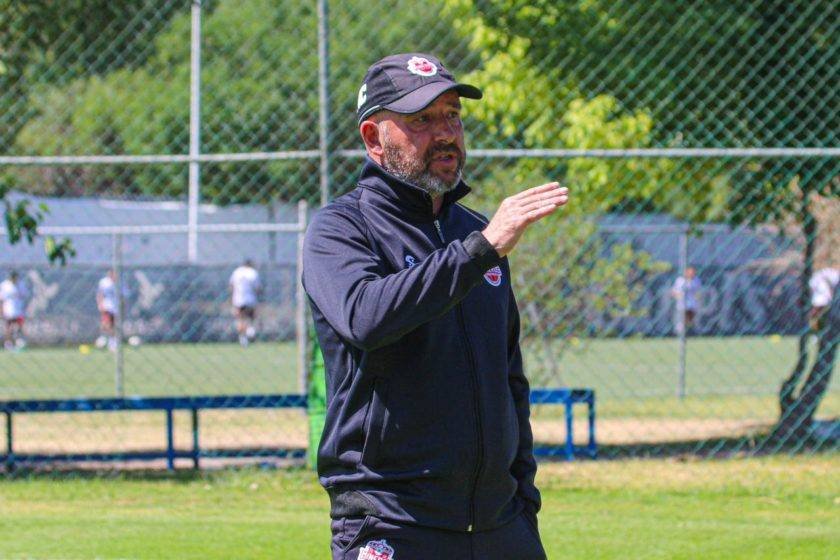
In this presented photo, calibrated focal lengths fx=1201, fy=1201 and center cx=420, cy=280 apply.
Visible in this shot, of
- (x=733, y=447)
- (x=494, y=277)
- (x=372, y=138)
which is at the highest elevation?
(x=372, y=138)

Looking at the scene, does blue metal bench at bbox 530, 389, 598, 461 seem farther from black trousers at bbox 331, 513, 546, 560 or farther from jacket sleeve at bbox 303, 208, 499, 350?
jacket sleeve at bbox 303, 208, 499, 350

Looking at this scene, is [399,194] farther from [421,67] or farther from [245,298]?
[245,298]

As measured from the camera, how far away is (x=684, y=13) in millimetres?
9484

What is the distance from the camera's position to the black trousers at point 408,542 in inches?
114

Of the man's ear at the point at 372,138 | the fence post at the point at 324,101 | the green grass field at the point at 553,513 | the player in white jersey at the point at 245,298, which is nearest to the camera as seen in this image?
the man's ear at the point at 372,138

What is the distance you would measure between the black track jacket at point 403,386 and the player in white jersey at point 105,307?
55.4 feet

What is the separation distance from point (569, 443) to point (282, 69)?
3.90 metres

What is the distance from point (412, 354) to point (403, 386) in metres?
0.08

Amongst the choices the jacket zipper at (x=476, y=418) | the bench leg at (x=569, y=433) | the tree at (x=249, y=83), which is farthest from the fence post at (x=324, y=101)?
the jacket zipper at (x=476, y=418)

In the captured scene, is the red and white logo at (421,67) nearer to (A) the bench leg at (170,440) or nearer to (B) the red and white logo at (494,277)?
(B) the red and white logo at (494,277)

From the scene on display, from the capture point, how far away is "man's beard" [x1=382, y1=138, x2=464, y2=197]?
3014 mm

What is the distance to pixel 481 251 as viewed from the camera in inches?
106

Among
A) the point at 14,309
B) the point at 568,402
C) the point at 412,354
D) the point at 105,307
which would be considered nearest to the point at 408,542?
the point at 412,354

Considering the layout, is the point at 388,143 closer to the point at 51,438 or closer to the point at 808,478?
the point at 808,478
